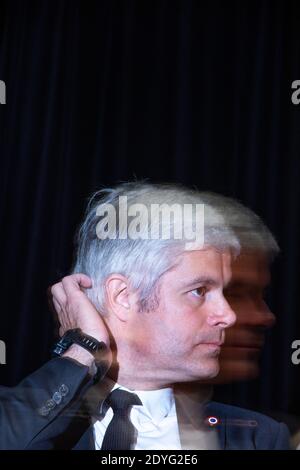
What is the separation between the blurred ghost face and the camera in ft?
5.09

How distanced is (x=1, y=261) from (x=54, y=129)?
0.45 m

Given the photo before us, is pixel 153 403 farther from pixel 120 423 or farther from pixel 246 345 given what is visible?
pixel 246 345

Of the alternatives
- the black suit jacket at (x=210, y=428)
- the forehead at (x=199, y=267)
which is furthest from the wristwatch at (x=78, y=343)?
the forehead at (x=199, y=267)

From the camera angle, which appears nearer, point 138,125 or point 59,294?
point 59,294

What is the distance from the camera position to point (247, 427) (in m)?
1.51

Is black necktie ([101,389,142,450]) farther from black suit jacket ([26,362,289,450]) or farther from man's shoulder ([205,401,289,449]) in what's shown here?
man's shoulder ([205,401,289,449])

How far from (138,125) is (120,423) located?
90cm

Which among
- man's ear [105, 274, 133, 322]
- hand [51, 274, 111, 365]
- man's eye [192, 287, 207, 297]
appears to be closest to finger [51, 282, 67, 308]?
hand [51, 274, 111, 365]

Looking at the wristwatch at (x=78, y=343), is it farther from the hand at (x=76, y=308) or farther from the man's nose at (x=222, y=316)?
the man's nose at (x=222, y=316)

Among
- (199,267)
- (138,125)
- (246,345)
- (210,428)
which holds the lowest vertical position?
(210,428)

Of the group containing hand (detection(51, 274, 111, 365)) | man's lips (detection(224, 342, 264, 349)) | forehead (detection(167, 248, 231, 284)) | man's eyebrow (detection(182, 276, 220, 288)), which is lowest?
man's lips (detection(224, 342, 264, 349))

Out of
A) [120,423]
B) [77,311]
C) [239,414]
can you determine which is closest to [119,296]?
[77,311]

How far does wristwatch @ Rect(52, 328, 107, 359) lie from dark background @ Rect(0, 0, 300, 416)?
0.26 ft
